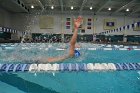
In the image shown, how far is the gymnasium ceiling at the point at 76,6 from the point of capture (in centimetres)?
1888

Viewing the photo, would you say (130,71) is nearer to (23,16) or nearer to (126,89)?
(126,89)

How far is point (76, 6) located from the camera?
Result: 71.6 feet

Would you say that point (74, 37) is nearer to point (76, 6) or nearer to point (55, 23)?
point (76, 6)

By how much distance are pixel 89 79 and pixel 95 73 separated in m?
0.15

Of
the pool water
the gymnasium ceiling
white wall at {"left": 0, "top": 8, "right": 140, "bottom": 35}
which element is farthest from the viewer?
white wall at {"left": 0, "top": 8, "right": 140, "bottom": 35}

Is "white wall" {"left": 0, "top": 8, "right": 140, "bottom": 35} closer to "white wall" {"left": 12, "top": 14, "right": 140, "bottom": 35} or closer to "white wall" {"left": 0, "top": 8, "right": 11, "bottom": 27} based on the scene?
"white wall" {"left": 12, "top": 14, "right": 140, "bottom": 35}

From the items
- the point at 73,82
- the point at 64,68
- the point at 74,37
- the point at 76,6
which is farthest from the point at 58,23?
the point at 64,68

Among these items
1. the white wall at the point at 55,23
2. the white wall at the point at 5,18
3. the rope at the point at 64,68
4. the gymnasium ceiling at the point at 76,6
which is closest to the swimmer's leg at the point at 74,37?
the rope at the point at 64,68

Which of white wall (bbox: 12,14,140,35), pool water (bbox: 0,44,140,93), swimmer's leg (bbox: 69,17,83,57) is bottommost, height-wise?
pool water (bbox: 0,44,140,93)

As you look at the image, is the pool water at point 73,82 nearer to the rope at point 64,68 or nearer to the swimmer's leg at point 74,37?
the rope at point 64,68

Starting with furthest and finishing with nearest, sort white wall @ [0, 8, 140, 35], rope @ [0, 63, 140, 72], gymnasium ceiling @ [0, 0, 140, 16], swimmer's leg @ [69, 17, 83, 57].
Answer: white wall @ [0, 8, 140, 35], gymnasium ceiling @ [0, 0, 140, 16], swimmer's leg @ [69, 17, 83, 57], rope @ [0, 63, 140, 72]

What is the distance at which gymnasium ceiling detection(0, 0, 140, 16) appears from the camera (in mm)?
18875

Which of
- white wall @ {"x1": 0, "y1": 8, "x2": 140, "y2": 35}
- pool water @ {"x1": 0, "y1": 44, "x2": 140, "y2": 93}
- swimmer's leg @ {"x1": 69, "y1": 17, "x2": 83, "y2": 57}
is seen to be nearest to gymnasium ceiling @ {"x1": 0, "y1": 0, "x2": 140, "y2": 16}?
white wall @ {"x1": 0, "y1": 8, "x2": 140, "y2": 35}

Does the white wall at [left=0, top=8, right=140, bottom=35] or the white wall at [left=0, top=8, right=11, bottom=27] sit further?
the white wall at [left=0, top=8, right=140, bottom=35]
